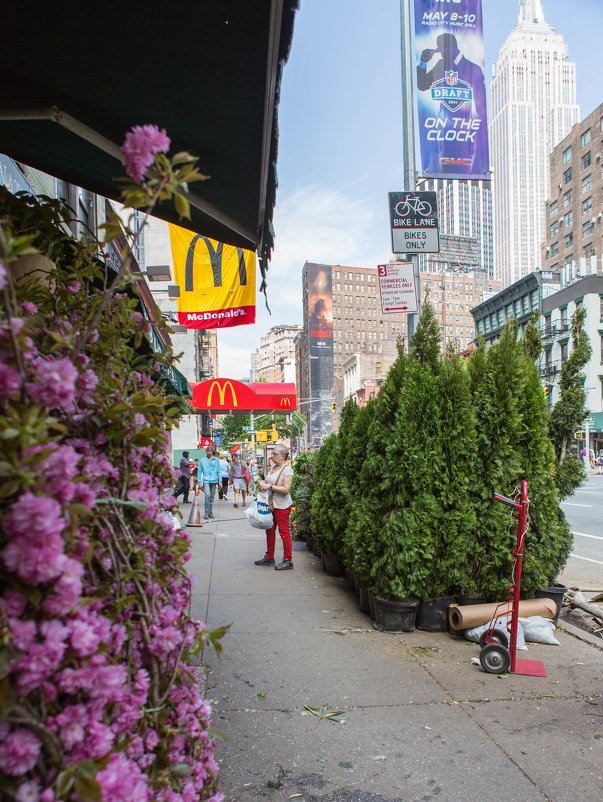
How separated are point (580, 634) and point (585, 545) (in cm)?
653

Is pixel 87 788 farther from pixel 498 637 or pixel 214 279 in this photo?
pixel 214 279

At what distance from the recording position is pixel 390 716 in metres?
3.75

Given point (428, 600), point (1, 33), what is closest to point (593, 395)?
point (428, 600)

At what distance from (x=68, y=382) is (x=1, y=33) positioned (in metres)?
2.02

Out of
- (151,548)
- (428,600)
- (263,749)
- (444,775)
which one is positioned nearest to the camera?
(151,548)

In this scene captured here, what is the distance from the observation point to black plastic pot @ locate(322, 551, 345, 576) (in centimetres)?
830

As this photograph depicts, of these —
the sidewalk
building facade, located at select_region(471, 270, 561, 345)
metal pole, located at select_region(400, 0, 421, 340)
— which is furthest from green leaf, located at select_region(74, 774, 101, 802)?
building facade, located at select_region(471, 270, 561, 345)

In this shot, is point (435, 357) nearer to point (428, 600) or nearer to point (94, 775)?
point (428, 600)

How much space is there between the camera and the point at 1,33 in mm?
2414

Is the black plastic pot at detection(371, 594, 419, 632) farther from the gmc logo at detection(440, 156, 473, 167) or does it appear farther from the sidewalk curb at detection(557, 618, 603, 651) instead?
the gmc logo at detection(440, 156, 473, 167)

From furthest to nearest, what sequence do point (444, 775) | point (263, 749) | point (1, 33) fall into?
point (263, 749) < point (444, 775) < point (1, 33)

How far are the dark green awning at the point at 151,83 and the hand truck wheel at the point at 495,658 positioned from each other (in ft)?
11.4

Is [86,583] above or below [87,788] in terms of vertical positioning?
above

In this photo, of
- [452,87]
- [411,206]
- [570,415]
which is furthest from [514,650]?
[452,87]
